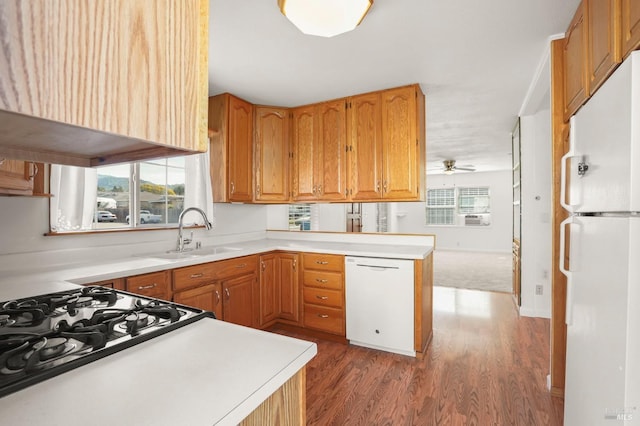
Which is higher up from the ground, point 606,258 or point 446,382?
point 606,258

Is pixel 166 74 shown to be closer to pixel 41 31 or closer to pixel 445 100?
pixel 41 31

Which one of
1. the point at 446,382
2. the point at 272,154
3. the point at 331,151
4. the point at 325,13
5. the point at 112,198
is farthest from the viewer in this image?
the point at 272,154

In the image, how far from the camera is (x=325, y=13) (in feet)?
5.26

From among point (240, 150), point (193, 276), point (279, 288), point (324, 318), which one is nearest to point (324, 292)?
point (324, 318)

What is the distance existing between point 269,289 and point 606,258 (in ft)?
8.24

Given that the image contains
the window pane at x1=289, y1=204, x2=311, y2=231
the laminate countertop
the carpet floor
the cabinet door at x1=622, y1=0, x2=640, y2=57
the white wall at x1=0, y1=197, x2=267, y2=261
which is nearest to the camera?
the laminate countertop

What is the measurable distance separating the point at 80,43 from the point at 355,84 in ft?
9.17

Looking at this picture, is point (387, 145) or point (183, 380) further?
point (387, 145)

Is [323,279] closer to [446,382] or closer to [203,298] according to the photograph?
[203,298]

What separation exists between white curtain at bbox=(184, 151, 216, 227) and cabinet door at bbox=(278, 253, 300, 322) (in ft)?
2.77

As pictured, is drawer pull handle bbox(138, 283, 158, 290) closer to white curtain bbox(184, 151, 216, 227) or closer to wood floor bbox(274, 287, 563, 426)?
white curtain bbox(184, 151, 216, 227)

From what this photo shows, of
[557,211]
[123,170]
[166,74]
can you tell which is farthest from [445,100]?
[166,74]

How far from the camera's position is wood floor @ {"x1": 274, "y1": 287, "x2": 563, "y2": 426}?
184 cm

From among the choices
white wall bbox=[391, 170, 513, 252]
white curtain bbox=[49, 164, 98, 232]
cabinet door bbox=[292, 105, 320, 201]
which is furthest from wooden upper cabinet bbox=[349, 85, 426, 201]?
white wall bbox=[391, 170, 513, 252]
